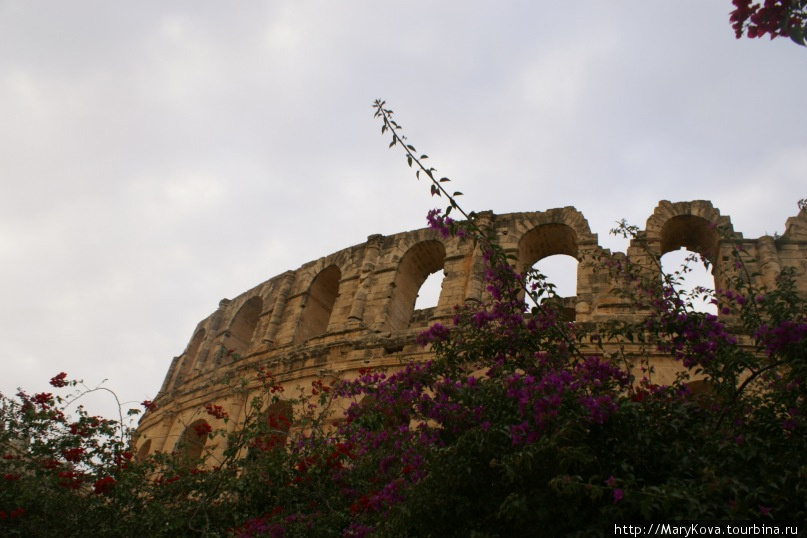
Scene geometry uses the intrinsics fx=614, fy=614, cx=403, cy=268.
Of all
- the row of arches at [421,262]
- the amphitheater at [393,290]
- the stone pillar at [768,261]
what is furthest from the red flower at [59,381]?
the stone pillar at [768,261]

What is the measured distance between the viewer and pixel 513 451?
4.36 m

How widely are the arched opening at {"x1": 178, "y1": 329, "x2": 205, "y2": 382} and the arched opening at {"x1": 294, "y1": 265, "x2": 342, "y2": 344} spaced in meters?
4.83

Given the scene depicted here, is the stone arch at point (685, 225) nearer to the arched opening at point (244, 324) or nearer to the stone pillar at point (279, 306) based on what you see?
the stone pillar at point (279, 306)

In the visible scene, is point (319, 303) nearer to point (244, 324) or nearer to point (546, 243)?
point (244, 324)

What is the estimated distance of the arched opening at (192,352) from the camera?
17.0 meters

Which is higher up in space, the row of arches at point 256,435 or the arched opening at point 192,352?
the arched opening at point 192,352

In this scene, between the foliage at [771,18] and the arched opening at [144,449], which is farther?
the arched opening at [144,449]

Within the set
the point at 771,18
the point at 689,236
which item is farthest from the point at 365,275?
the point at 771,18

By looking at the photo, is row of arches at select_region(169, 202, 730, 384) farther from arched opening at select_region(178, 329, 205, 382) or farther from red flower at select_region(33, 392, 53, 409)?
red flower at select_region(33, 392, 53, 409)

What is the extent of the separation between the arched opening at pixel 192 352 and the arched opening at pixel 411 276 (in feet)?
23.8

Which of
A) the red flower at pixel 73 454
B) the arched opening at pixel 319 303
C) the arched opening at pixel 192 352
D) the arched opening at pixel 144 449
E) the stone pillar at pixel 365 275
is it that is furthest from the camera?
the arched opening at pixel 192 352

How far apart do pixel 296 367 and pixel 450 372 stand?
625 cm

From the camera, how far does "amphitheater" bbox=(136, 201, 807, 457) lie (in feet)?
34.1

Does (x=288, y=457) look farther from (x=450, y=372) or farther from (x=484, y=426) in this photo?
(x=484, y=426)
